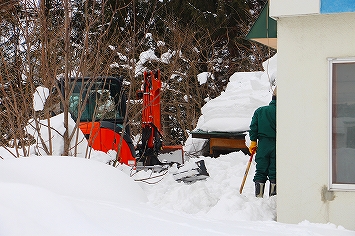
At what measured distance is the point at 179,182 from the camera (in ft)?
35.3

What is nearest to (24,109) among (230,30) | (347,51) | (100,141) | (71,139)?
(71,139)

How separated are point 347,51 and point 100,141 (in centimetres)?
604

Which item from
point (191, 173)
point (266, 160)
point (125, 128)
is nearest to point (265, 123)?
point (266, 160)

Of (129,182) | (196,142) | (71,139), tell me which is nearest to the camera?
(129,182)

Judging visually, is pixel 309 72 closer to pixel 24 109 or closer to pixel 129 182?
pixel 129 182

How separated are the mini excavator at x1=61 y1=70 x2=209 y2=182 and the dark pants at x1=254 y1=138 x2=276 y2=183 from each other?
2.49 meters

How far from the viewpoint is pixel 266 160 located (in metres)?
8.49

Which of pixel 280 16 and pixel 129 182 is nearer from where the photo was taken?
pixel 280 16

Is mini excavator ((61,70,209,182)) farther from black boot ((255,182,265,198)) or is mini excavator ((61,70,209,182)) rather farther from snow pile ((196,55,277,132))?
black boot ((255,182,265,198))

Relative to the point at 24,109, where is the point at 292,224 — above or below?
below

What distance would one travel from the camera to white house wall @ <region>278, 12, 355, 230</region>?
6.67 metres

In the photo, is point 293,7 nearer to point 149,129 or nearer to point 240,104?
point 149,129

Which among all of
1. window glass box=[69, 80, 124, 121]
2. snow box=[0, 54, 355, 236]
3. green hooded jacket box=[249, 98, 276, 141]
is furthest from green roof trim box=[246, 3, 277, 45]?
window glass box=[69, 80, 124, 121]

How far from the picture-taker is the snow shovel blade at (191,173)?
10.8 meters
